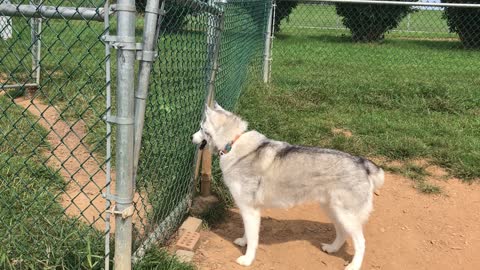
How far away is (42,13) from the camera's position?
6.65 feet

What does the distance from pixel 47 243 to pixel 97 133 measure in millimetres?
2297

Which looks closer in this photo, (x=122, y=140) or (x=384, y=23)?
(x=122, y=140)

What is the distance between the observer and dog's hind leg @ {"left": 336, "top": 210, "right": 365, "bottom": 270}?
117 inches

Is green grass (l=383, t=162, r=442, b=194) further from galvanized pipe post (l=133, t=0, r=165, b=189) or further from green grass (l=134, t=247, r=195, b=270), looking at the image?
galvanized pipe post (l=133, t=0, r=165, b=189)

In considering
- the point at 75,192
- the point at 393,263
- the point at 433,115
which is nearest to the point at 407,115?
the point at 433,115

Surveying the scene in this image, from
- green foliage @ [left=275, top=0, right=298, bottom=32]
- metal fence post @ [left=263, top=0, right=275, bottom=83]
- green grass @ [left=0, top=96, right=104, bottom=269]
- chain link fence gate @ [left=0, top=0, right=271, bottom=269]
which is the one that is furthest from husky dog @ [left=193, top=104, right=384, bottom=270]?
green foliage @ [left=275, top=0, right=298, bottom=32]

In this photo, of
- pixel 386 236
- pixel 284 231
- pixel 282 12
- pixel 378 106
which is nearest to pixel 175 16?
pixel 284 231

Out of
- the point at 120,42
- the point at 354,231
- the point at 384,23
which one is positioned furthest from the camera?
the point at 384,23

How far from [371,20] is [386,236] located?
34.5ft

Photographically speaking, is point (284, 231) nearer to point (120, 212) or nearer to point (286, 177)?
point (286, 177)

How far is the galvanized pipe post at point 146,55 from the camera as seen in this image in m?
1.93

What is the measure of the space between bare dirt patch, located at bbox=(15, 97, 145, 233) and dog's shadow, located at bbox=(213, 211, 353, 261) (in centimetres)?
72

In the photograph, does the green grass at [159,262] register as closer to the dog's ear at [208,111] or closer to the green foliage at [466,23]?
the dog's ear at [208,111]

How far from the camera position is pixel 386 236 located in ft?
11.7
